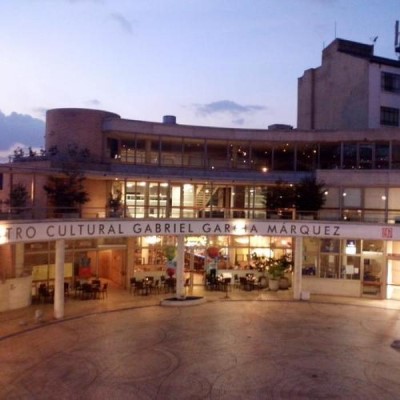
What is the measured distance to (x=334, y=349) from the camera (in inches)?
734

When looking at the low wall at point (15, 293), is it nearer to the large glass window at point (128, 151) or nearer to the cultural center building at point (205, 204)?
the cultural center building at point (205, 204)

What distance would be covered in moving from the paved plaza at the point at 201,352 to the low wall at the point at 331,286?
233cm

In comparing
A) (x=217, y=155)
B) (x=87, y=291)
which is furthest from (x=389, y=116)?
(x=87, y=291)

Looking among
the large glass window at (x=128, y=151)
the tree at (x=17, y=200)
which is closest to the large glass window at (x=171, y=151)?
the large glass window at (x=128, y=151)

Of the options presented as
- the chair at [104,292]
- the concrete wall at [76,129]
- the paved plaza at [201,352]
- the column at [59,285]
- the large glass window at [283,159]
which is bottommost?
the paved plaza at [201,352]

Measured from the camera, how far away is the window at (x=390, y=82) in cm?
3791

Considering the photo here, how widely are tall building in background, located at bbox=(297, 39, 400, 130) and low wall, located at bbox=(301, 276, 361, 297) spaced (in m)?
14.1

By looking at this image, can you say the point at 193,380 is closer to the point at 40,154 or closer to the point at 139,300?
the point at 139,300

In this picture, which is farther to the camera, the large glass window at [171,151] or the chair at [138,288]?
the large glass window at [171,151]

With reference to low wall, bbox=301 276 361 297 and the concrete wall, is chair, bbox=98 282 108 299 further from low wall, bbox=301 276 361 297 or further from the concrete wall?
low wall, bbox=301 276 361 297

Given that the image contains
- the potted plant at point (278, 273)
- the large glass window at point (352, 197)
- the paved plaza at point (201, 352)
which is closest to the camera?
the paved plaza at point (201, 352)

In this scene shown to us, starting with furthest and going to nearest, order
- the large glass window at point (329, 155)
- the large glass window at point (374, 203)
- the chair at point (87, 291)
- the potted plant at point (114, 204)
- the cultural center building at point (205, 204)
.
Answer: the large glass window at point (329, 155) → the large glass window at point (374, 203) → the potted plant at point (114, 204) → the cultural center building at point (205, 204) → the chair at point (87, 291)

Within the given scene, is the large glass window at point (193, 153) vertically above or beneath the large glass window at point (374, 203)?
above

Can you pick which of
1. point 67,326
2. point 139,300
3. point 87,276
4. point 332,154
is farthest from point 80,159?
point 332,154
